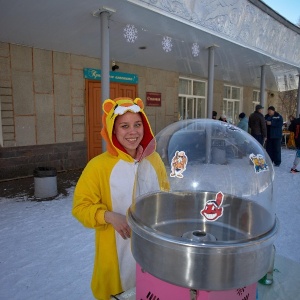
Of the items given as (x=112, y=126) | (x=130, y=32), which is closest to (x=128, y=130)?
(x=112, y=126)

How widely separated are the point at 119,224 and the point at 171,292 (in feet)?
1.60

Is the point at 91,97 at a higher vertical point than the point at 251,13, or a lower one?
lower

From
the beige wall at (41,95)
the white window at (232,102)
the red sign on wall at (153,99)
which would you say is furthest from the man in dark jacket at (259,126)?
the beige wall at (41,95)

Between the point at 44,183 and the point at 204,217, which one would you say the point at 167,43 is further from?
the point at 204,217

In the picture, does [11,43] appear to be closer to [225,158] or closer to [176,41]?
[176,41]

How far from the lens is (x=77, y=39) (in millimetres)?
5852

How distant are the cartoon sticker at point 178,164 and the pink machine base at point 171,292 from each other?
480 mm

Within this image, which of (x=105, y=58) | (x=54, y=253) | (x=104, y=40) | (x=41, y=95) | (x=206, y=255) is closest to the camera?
(x=206, y=255)

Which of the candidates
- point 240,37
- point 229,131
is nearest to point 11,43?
point 240,37

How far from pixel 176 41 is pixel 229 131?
5302mm

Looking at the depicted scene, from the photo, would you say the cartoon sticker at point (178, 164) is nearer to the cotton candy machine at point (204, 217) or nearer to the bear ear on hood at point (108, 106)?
the cotton candy machine at point (204, 217)

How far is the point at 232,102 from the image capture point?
13.6 m

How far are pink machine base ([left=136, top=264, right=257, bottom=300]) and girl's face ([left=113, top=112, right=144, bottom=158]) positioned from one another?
0.76 meters

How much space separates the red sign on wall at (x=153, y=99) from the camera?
9.03 meters
